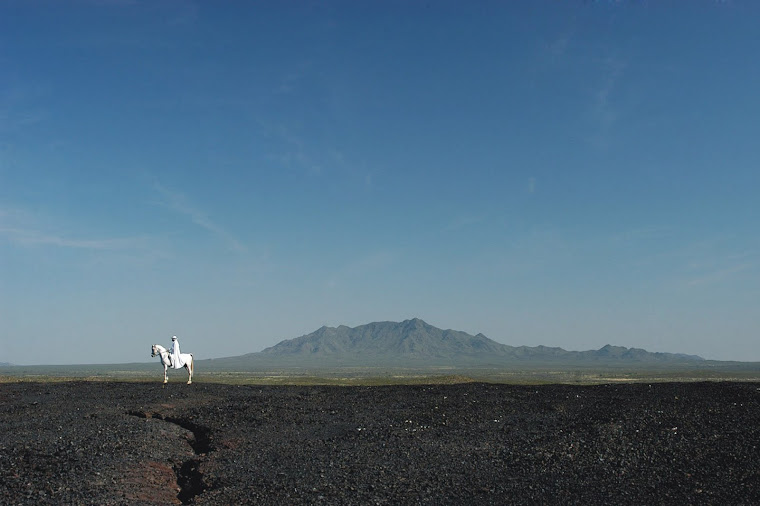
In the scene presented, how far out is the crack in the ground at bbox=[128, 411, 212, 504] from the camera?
17.0m

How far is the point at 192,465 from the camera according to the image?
1936 centimetres

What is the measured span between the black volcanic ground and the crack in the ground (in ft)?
0.22

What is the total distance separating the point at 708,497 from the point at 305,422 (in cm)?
1582

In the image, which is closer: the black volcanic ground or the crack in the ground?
the black volcanic ground

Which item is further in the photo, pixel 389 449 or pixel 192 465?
pixel 389 449

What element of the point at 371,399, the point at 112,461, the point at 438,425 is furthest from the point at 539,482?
the point at 371,399

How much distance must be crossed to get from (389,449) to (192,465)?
6805 millimetres

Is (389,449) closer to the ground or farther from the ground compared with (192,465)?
farther from the ground

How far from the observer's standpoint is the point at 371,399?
3178cm

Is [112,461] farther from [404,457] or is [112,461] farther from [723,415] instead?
[723,415]

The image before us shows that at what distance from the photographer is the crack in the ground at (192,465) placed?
1705 centimetres

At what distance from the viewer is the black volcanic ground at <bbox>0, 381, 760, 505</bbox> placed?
16031 mm

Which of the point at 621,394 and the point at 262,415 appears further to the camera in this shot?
the point at 621,394

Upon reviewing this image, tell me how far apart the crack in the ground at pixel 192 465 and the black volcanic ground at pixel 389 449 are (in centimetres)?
7
